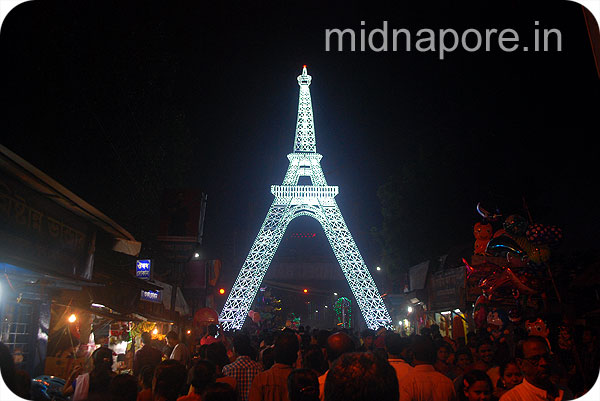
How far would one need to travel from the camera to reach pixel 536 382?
129 inches

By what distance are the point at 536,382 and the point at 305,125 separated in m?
29.0

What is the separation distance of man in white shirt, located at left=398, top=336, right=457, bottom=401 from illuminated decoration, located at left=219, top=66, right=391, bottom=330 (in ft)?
77.1

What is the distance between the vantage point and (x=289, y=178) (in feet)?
99.0

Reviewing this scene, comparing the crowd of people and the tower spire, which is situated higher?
the tower spire

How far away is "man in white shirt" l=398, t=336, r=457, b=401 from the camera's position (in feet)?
11.9

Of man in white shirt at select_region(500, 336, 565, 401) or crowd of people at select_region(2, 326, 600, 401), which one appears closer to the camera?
crowd of people at select_region(2, 326, 600, 401)

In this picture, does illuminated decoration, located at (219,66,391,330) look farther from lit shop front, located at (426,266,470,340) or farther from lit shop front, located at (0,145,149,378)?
lit shop front, located at (0,145,149,378)

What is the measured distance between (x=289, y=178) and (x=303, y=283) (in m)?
11.8

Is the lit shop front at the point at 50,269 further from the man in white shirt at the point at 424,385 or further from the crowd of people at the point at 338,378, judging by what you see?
the man in white shirt at the point at 424,385

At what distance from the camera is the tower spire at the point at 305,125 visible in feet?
103

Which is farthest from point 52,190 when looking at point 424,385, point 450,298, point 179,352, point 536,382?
point 450,298

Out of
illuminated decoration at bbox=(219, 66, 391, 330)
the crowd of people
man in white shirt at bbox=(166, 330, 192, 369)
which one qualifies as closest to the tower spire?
illuminated decoration at bbox=(219, 66, 391, 330)

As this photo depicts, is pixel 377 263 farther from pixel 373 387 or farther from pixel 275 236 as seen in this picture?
pixel 373 387

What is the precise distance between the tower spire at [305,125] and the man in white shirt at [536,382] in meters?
28.1
